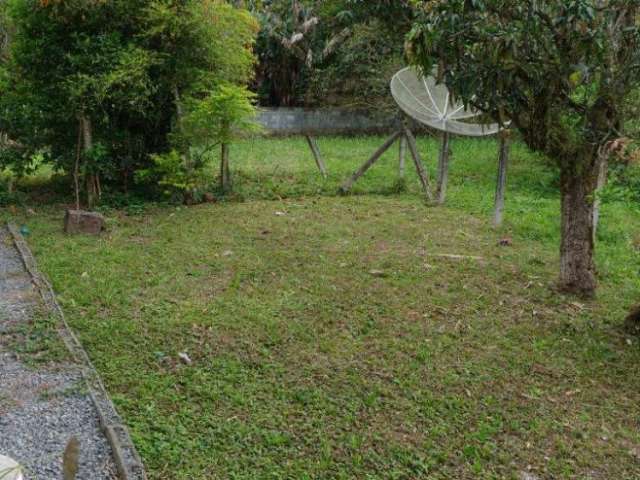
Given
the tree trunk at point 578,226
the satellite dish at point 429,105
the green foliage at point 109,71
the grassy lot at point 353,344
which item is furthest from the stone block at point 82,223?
the tree trunk at point 578,226

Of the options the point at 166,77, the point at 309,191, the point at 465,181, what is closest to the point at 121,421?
the point at 166,77

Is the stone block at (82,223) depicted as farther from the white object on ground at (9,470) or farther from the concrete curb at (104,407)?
the white object on ground at (9,470)

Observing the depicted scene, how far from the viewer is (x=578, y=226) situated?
16.6 feet

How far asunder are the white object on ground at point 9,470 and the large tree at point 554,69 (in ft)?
11.5

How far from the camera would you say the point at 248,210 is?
812cm

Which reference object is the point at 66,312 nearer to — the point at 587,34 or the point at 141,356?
the point at 141,356

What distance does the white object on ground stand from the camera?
5.84 ft

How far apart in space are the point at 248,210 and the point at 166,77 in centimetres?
193

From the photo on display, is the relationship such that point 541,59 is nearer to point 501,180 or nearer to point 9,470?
point 501,180

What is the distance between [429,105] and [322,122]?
327 inches

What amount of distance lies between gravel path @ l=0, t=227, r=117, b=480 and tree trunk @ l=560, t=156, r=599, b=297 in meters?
3.73

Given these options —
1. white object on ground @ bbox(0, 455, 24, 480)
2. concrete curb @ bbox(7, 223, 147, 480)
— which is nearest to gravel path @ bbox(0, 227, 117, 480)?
concrete curb @ bbox(7, 223, 147, 480)

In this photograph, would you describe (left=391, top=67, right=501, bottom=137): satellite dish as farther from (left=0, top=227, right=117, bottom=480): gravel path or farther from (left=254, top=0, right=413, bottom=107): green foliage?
(left=0, top=227, right=117, bottom=480): gravel path

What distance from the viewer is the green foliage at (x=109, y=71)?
7430 millimetres
